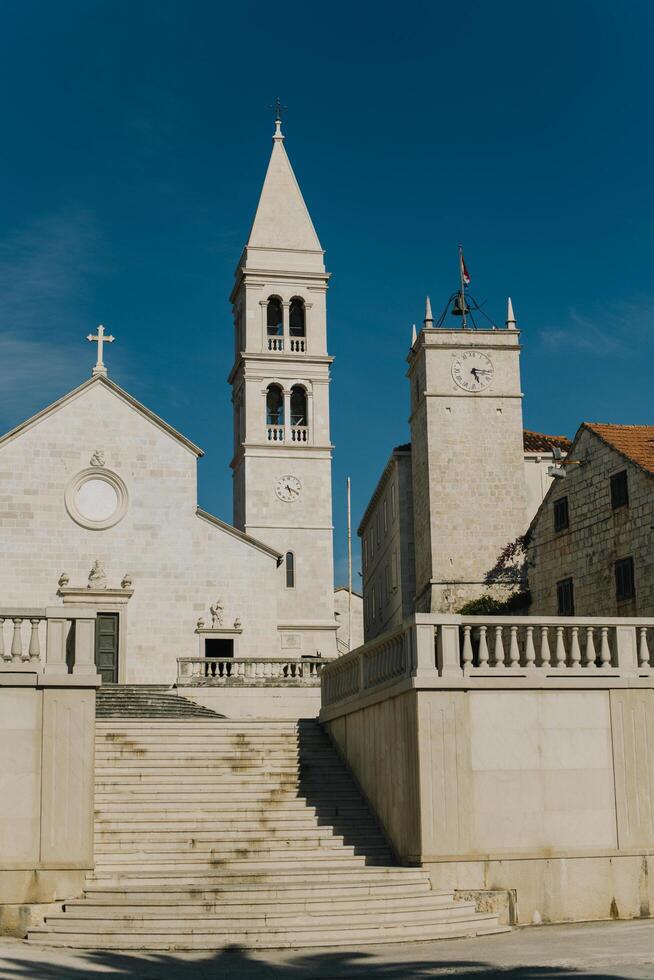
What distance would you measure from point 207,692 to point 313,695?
118 inches

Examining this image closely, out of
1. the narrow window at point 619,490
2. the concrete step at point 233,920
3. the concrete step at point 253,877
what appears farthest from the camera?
the narrow window at point 619,490

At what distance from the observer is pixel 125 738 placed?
20.8 meters

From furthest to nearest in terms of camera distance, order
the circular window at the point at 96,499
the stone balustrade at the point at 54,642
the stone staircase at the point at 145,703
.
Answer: the circular window at the point at 96,499
the stone staircase at the point at 145,703
the stone balustrade at the point at 54,642

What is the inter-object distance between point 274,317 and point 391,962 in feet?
144

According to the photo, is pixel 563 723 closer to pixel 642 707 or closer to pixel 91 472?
pixel 642 707

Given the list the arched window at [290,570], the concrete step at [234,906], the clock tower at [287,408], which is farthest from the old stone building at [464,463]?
the concrete step at [234,906]

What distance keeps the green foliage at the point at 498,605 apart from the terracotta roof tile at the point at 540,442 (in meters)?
7.34

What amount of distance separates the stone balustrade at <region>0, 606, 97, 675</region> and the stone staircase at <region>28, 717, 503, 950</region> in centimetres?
273

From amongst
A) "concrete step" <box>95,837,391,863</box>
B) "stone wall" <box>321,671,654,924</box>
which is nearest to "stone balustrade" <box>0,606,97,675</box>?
"concrete step" <box>95,837,391,863</box>

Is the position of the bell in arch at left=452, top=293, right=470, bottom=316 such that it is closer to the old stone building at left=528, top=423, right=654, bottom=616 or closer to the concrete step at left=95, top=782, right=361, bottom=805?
the old stone building at left=528, top=423, right=654, bottom=616

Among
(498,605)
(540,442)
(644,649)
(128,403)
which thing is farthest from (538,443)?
(644,649)

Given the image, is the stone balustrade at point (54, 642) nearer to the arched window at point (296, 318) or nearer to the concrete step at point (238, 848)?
the concrete step at point (238, 848)

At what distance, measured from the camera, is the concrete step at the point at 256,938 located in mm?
14117

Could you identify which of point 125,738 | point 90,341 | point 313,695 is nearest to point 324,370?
point 90,341
